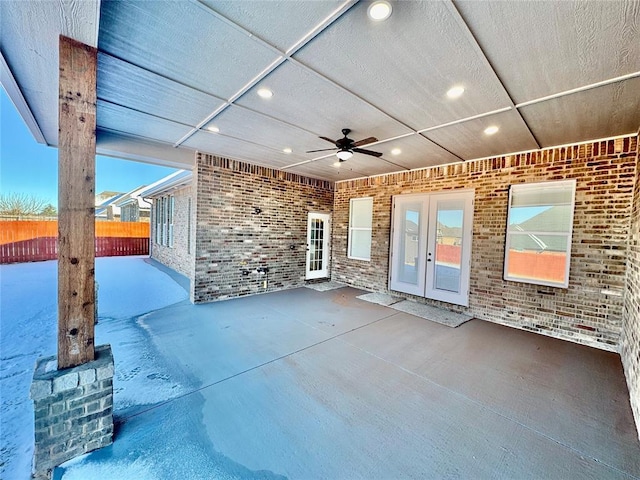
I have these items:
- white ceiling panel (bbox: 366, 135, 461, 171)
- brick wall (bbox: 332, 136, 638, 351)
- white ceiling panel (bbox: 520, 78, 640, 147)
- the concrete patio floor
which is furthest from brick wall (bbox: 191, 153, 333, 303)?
white ceiling panel (bbox: 520, 78, 640, 147)

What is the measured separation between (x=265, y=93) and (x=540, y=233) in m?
5.00

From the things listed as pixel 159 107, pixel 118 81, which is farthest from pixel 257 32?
pixel 159 107

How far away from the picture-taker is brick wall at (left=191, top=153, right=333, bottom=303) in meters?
5.65

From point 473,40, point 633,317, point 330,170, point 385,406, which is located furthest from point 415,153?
point 385,406

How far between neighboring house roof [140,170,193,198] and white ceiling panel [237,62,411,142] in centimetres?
479

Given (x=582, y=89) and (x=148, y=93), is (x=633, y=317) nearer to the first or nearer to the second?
(x=582, y=89)

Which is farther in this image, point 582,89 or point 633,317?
point 633,317

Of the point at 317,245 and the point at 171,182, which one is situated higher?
the point at 171,182

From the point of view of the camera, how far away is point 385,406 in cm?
253

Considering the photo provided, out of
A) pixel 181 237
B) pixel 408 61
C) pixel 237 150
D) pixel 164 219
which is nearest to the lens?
pixel 408 61

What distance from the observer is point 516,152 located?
15.6 ft

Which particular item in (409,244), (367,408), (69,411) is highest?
(409,244)

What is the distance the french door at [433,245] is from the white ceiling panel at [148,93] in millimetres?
4775

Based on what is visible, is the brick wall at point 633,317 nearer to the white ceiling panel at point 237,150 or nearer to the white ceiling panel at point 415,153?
the white ceiling panel at point 415,153
